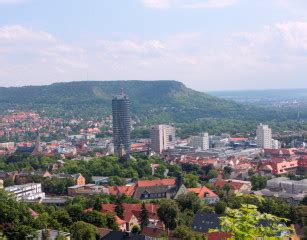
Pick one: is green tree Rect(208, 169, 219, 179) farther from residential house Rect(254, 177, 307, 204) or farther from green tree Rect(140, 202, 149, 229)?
green tree Rect(140, 202, 149, 229)

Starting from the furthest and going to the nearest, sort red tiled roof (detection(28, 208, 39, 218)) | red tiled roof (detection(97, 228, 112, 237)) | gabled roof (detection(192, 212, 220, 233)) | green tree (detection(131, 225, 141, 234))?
green tree (detection(131, 225, 141, 234)) → red tiled roof (detection(28, 208, 39, 218)) → gabled roof (detection(192, 212, 220, 233)) → red tiled roof (detection(97, 228, 112, 237))

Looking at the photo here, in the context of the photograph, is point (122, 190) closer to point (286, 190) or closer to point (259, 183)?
point (259, 183)

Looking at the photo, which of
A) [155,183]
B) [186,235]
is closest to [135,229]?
[186,235]

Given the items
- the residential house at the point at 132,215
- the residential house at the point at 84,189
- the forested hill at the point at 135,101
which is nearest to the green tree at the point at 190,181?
the residential house at the point at 84,189

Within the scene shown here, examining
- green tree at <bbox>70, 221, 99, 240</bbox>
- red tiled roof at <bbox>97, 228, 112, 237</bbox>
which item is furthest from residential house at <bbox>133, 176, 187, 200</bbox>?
green tree at <bbox>70, 221, 99, 240</bbox>

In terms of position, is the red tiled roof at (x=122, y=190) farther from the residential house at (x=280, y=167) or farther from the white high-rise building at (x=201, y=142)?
the white high-rise building at (x=201, y=142)

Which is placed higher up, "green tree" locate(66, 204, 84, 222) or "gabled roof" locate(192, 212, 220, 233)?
"green tree" locate(66, 204, 84, 222)

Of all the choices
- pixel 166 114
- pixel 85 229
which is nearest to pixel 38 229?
pixel 85 229
